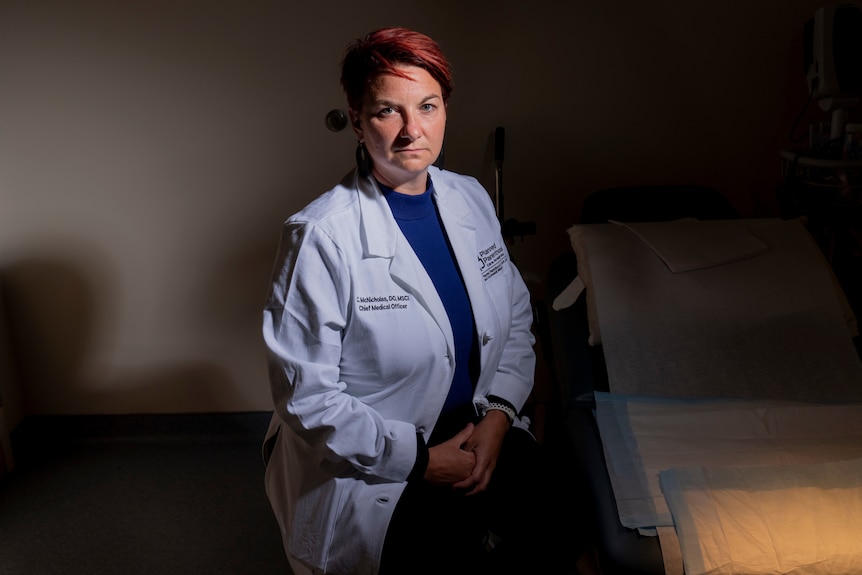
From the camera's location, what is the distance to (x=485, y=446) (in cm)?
141

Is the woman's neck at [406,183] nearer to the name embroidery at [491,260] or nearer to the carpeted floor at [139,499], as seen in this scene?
the name embroidery at [491,260]

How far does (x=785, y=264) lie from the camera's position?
5.74ft

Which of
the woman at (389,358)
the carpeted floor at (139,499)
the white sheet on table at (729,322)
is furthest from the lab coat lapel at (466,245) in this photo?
the carpeted floor at (139,499)

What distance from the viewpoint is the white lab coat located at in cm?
125

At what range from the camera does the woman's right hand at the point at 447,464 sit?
52.7 inches

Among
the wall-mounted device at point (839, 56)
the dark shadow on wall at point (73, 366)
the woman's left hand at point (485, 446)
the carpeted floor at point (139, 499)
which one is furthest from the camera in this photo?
the dark shadow on wall at point (73, 366)

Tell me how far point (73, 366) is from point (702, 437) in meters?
1.89

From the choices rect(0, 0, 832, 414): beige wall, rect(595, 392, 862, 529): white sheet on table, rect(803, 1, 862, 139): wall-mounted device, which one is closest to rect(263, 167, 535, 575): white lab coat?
rect(595, 392, 862, 529): white sheet on table

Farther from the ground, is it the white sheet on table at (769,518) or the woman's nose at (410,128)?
the woman's nose at (410,128)

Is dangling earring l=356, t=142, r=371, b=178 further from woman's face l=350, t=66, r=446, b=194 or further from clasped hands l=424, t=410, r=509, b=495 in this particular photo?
clasped hands l=424, t=410, r=509, b=495

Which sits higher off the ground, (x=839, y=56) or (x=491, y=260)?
(x=839, y=56)

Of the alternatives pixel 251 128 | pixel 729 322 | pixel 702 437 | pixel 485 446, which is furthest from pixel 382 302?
pixel 251 128

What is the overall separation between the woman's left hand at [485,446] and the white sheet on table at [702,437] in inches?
8.0

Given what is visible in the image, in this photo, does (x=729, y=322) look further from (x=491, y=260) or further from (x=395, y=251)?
(x=395, y=251)
